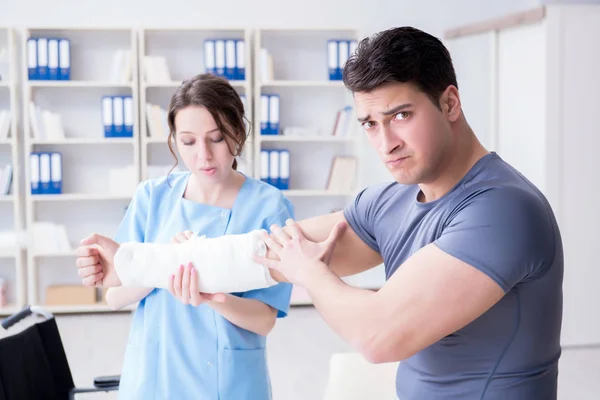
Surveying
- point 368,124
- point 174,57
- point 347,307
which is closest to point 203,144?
point 368,124

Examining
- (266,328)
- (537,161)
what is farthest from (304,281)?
(537,161)

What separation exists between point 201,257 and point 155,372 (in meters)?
0.33

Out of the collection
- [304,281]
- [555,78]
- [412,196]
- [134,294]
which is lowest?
[134,294]

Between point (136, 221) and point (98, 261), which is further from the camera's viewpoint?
point (136, 221)

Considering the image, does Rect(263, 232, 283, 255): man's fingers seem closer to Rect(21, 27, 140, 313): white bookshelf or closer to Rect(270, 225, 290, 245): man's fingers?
Rect(270, 225, 290, 245): man's fingers

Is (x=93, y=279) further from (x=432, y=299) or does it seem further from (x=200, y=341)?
(x=432, y=299)

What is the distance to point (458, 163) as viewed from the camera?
1292 mm

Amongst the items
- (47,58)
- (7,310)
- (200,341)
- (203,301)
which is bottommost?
(7,310)

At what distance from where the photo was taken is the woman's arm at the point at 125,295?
5.60ft

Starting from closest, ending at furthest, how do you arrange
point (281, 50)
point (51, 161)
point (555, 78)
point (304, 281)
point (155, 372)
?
1. point (304, 281)
2. point (155, 372)
3. point (555, 78)
4. point (51, 161)
5. point (281, 50)

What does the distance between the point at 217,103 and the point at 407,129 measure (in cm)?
63

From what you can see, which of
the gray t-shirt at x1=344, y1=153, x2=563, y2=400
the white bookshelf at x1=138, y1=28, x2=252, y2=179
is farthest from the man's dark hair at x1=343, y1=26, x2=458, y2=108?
the white bookshelf at x1=138, y1=28, x2=252, y2=179

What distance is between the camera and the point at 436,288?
3.71ft

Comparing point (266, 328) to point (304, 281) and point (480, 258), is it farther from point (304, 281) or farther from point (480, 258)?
point (480, 258)
